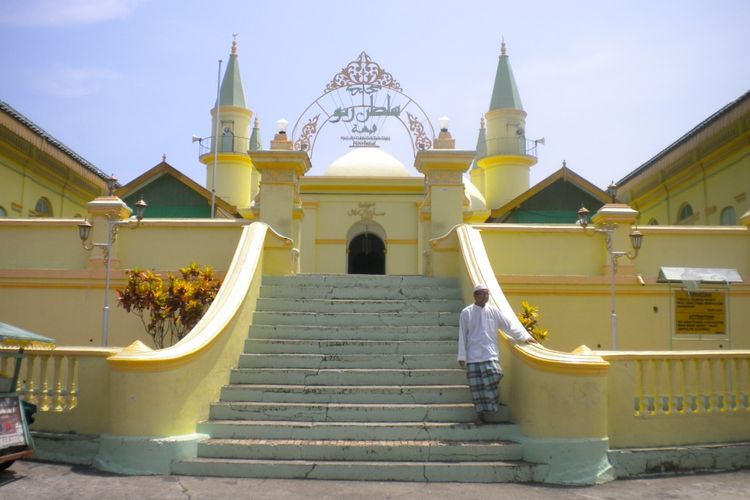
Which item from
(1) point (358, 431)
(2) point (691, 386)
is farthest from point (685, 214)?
(1) point (358, 431)

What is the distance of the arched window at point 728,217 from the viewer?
22328 millimetres

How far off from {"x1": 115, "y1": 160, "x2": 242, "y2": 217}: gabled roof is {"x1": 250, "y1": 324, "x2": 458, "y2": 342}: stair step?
15518 millimetres

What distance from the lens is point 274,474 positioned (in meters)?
6.83

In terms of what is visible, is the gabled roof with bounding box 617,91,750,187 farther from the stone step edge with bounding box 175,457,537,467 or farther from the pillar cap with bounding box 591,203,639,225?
the stone step edge with bounding box 175,457,537,467

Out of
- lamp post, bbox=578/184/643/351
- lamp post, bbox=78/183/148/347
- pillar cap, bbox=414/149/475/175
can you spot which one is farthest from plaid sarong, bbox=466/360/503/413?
pillar cap, bbox=414/149/475/175

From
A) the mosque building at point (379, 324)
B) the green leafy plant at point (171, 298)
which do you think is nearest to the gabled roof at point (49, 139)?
the mosque building at point (379, 324)

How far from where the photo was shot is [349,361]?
8969 mm

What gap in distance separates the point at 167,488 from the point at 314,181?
15.6 m

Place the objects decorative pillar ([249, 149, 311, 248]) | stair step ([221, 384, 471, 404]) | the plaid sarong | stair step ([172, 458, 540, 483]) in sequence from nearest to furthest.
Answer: stair step ([172, 458, 540, 483]) → the plaid sarong → stair step ([221, 384, 471, 404]) → decorative pillar ([249, 149, 311, 248])

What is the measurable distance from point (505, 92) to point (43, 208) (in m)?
20.6

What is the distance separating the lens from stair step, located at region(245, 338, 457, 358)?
361 inches

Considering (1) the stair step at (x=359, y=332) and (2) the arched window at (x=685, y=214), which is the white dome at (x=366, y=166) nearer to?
(2) the arched window at (x=685, y=214)

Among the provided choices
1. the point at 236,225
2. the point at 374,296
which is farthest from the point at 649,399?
the point at 236,225

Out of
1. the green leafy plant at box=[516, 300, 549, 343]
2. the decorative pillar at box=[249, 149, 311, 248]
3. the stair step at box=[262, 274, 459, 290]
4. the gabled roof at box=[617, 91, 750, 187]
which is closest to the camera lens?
the green leafy plant at box=[516, 300, 549, 343]
